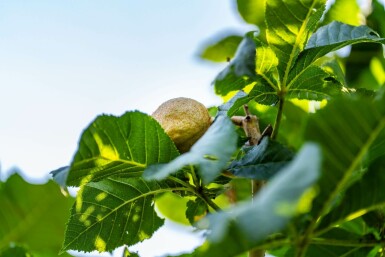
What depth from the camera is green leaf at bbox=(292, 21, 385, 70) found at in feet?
3.20

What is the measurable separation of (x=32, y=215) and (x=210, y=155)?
59 cm

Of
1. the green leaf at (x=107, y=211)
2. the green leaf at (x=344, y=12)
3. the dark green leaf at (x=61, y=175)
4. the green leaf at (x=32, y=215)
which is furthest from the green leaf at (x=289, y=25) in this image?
the green leaf at (x=344, y=12)

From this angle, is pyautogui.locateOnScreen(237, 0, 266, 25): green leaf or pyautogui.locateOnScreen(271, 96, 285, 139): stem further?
pyautogui.locateOnScreen(237, 0, 266, 25): green leaf

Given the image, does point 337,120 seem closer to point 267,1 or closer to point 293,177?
point 293,177

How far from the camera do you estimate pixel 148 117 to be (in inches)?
35.5

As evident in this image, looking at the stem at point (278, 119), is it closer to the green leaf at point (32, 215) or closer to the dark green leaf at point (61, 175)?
the dark green leaf at point (61, 175)

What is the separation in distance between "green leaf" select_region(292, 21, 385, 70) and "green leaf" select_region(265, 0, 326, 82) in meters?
0.01

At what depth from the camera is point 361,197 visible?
0.74m

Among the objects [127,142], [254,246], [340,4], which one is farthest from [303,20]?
[340,4]

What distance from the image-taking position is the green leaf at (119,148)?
2.76 ft

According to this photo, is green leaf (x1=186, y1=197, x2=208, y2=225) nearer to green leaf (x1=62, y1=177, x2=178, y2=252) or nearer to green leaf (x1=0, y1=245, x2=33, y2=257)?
green leaf (x1=62, y1=177, x2=178, y2=252)

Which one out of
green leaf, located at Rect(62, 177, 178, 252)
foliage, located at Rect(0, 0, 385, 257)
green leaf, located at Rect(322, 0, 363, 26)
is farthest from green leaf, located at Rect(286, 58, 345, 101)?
green leaf, located at Rect(322, 0, 363, 26)

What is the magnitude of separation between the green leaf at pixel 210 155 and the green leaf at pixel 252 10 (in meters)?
0.80

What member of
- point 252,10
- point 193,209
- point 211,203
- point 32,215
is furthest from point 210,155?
point 252,10
